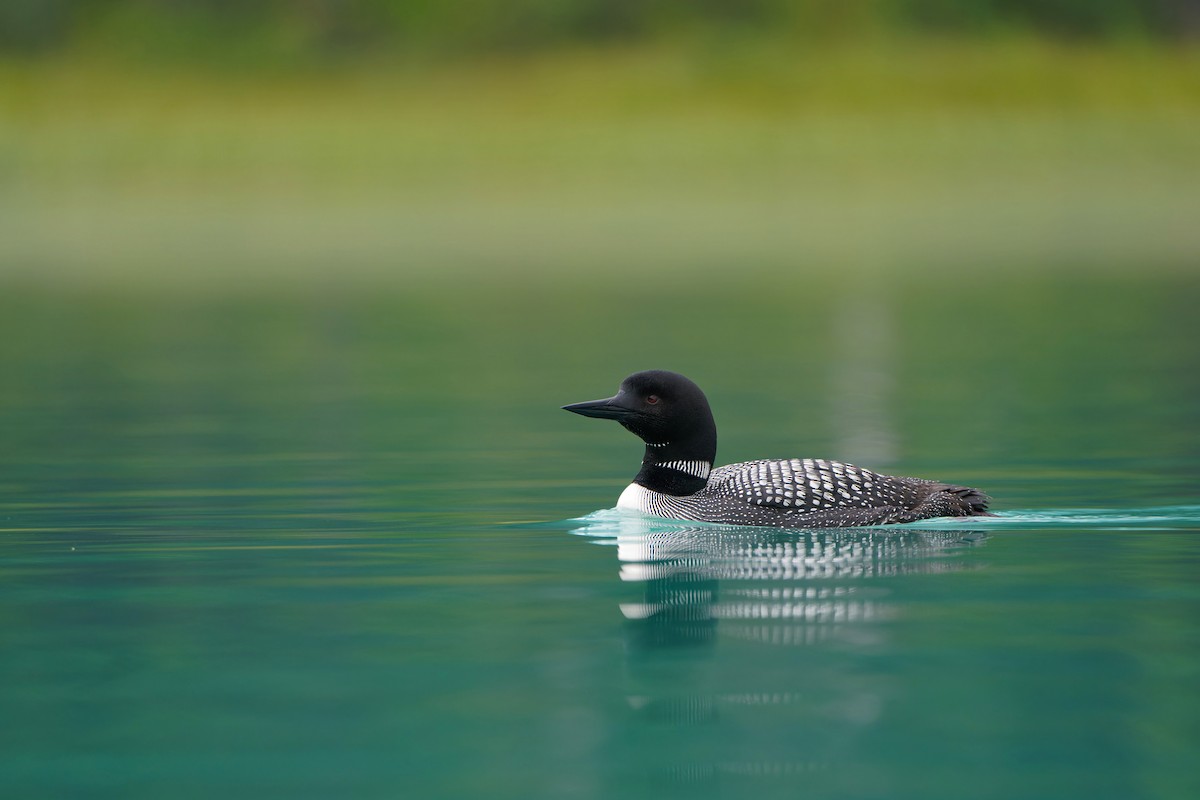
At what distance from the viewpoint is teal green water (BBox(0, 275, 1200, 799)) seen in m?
5.48

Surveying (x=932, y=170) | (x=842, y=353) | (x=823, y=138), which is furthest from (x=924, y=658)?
(x=823, y=138)

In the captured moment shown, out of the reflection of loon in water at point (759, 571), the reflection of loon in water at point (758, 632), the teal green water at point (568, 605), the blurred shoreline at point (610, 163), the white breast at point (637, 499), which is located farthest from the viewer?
the blurred shoreline at point (610, 163)

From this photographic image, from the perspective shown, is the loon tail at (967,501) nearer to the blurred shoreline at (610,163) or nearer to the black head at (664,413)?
the black head at (664,413)

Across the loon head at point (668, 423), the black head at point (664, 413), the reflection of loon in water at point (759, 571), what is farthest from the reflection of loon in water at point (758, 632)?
the black head at point (664, 413)

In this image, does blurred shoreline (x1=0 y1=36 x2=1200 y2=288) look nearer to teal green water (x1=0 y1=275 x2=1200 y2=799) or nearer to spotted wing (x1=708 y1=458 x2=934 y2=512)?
teal green water (x1=0 y1=275 x2=1200 y2=799)

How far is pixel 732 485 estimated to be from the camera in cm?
926

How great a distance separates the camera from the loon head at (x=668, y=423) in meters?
9.41

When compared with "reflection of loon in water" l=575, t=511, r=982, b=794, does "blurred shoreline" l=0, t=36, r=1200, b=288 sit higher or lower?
higher

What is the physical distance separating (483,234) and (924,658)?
80250mm

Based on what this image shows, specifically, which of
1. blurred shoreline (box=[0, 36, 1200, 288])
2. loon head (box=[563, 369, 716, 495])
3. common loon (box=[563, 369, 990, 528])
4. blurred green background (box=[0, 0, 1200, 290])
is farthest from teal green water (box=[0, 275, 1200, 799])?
blurred shoreline (box=[0, 36, 1200, 288])

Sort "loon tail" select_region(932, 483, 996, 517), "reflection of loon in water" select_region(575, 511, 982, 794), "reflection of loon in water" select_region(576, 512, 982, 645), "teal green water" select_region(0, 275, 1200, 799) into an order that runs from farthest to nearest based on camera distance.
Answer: "loon tail" select_region(932, 483, 996, 517)
"reflection of loon in water" select_region(576, 512, 982, 645)
"reflection of loon in water" select_region(575, 511, 982, 794)
"teal green water" select_region(0, 275, 1200, 799)

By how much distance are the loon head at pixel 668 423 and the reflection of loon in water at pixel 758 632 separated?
0.28 meters

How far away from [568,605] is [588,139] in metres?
124

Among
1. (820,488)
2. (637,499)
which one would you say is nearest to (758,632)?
(820,488)
